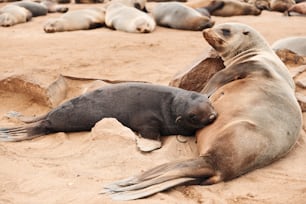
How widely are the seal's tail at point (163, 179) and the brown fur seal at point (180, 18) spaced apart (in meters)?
6.24

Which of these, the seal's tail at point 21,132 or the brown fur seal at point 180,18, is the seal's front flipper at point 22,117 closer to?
the seal's tail at point 21,132

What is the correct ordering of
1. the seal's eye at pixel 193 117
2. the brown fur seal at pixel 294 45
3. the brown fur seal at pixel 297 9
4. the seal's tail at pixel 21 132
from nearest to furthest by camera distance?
1. the seal's eye at pixel 193 117
2. the seal's tail at pixel 21 132
3. the brown fur seal at pixel 294 45
4. the brown fur seal at pixel 297 9

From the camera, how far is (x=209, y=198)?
304cm

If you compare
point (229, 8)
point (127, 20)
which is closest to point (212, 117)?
point (127, 20)

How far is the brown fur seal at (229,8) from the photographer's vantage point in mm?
11031

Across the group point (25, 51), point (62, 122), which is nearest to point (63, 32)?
point (25, 51)

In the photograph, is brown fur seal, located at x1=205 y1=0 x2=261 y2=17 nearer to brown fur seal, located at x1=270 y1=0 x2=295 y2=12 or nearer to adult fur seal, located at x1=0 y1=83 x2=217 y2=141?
brown fur seal, located at x1=270 y1=0 x2=295 y2=12

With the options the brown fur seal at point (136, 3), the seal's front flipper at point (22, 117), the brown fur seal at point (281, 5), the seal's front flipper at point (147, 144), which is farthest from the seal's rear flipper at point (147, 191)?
the brown fur seal at point (281, 5)

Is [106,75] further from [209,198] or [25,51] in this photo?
[209,198]

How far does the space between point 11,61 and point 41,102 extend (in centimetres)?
176

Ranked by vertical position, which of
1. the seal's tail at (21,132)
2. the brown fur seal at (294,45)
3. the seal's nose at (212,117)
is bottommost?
the brown fur seal at (294,45)

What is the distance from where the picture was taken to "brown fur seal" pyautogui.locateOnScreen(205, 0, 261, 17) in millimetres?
11031

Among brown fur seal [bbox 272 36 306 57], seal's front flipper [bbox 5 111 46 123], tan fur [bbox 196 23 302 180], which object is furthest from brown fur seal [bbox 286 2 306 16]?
seal's front flipper [bbox 5 111 46 123]

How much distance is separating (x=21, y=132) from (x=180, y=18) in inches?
230
